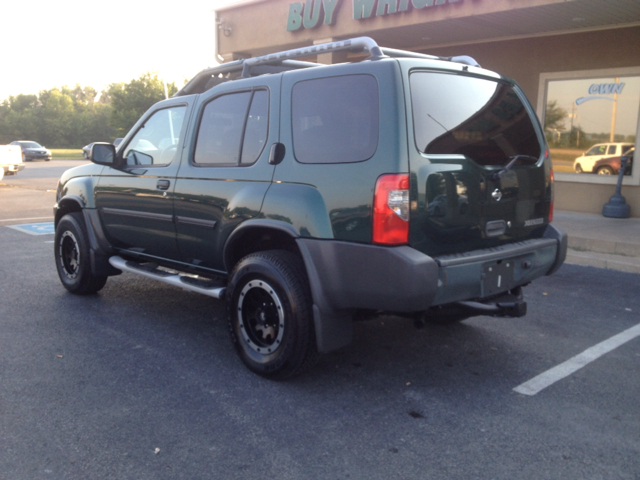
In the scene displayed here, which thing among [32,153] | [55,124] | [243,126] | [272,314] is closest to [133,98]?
[32,153]

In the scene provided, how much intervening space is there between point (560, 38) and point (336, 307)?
34.9 feet

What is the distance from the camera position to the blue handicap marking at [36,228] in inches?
404

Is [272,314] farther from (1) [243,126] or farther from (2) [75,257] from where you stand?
(2) [75,257]

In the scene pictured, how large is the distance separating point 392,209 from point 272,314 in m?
1.18

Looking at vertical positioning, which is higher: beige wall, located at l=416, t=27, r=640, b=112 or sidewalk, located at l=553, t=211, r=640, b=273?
beige wall, located at l=416, t=27, r=640, b=112

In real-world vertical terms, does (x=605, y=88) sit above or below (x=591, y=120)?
above

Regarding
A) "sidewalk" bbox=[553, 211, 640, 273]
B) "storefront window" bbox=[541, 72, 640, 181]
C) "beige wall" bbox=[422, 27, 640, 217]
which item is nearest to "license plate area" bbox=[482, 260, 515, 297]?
"sidewalk" bbox=[553, 211, 640, 273]

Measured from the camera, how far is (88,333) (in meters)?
4.92

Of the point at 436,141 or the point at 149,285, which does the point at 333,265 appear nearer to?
the point at 436,141

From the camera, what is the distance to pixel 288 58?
172 inches

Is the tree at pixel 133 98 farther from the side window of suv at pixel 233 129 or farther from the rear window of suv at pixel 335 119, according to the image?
the rear window of suv at pixel 335 119

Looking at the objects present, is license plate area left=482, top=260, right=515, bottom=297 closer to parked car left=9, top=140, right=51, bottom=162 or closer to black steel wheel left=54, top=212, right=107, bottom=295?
black steel wheel left=54, top=212, right=107, bottom=295

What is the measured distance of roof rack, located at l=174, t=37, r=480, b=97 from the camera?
3861mm

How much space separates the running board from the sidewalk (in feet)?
17.7
